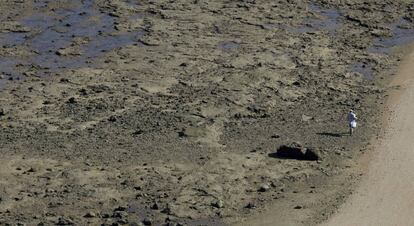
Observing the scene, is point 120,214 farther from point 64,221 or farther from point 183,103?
point 183,103

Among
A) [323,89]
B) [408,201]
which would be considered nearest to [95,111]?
[323,89]

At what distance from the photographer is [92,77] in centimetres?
3191

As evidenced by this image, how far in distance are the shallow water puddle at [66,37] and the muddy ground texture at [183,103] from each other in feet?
0.24

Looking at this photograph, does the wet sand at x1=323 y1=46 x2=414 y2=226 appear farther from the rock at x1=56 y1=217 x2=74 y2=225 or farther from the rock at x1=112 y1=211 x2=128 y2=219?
the rock at x1=56 y1=217 x2=74 y2=225

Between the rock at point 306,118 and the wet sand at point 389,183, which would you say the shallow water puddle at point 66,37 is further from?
the wet sand at point 389,183

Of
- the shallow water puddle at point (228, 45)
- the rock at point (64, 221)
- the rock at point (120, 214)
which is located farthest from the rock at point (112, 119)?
the shallow water puddle at point (228, 45)

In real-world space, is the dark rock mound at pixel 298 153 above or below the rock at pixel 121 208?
above

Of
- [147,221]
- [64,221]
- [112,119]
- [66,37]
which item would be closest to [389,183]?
[147,221]

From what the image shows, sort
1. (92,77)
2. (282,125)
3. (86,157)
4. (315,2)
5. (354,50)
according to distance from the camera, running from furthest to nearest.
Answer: (315,2), (354,50), (92,77), (282,125), (86,157)

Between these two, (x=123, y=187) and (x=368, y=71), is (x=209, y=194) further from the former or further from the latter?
(x=368, y=71)

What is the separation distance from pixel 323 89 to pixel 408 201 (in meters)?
7.96

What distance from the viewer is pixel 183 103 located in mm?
30188

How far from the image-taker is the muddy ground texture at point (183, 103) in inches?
974

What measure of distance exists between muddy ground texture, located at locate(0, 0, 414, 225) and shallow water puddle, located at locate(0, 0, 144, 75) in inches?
2.9
